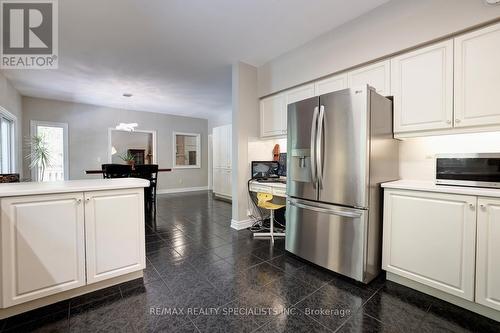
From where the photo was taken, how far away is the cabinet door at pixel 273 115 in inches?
129

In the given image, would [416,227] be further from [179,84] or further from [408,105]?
[179,84]

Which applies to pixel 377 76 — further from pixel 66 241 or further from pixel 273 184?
pixel 66 241

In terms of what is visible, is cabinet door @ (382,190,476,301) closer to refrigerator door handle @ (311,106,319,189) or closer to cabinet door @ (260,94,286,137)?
refrigerator door handle @ (311,106,319,189)

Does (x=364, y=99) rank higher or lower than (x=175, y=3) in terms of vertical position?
lower

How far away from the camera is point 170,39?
278 cm

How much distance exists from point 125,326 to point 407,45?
323 centimetres

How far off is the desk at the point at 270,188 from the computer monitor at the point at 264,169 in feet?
0.60

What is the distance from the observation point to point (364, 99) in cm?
183

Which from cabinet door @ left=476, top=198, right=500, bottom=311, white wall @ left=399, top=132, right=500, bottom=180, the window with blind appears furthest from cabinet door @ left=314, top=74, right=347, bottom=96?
the window with blind

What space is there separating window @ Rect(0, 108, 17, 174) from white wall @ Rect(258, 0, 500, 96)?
507 centimetres

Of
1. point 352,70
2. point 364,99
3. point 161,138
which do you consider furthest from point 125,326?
point 161,138

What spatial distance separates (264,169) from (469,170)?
2.41 metres

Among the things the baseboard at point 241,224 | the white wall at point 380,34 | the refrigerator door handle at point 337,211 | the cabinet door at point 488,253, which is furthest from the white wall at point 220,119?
the cabinet door at point 488,253

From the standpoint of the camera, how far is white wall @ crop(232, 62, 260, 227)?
135 inches
